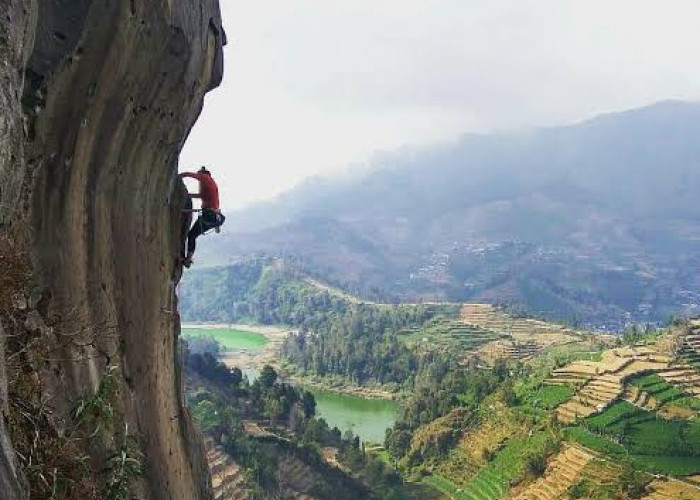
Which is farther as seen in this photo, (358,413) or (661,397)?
(358,413)

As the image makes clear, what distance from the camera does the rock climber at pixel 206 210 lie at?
841 centimetres

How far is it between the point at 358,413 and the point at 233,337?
252 feet

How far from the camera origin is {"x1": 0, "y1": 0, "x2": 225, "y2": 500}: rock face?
4969 mm

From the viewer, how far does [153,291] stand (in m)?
6.88

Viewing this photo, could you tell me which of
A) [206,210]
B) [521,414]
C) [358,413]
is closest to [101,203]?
[206,210]

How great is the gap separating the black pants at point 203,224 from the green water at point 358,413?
49.4 meters

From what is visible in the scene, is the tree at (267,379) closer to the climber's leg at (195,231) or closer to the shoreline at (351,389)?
the shoreline at (351,389)

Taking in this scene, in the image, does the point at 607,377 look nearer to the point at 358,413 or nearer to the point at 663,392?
the point at 663,392

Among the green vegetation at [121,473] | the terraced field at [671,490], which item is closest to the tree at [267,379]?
the terraced field at [671,490]

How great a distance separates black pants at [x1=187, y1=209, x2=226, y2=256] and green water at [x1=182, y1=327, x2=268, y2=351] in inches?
4310

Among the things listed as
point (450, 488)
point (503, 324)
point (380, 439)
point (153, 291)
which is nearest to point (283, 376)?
point (380, 439)

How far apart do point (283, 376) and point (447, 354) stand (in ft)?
64.7

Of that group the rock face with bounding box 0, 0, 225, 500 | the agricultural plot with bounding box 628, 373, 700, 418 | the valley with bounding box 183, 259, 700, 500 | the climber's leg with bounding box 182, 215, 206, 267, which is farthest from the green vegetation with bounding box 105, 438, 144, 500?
the agricultural plot with bounding box 628, 373, 700, 418

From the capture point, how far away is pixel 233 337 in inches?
5531
